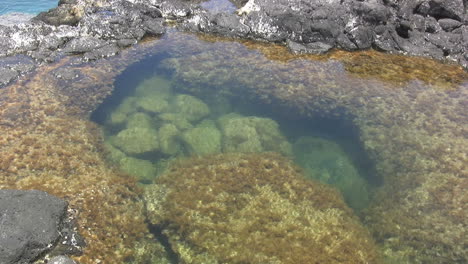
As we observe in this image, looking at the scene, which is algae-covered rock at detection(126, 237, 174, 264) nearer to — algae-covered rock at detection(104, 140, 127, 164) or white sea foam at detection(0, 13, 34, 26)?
algae-covered rock at detection(104, 140, 127, 164)

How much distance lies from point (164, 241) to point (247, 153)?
408 cm

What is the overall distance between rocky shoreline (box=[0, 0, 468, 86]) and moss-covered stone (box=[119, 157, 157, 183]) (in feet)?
23.4

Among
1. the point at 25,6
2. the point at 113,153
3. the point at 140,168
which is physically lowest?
the point at 140,168

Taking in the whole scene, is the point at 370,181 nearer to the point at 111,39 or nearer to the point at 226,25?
the point at 226,25

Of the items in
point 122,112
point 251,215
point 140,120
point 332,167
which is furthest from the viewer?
point 122,112

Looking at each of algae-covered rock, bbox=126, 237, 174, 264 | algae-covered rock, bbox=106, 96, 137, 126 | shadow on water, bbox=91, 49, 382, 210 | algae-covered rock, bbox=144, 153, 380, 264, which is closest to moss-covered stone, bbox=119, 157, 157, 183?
shadow on water, bbox=91, 49, 382, 210

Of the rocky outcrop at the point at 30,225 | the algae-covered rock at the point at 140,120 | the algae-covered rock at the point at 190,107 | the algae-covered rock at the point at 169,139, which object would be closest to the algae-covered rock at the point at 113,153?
the algae-covered rock at the point at 140,120

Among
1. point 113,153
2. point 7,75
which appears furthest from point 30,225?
point 7,75

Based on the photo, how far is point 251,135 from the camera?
12.1 meters

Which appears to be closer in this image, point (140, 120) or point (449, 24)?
point (140, 120)

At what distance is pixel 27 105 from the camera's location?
12.2 meters

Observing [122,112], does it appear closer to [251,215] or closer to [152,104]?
[152,104]

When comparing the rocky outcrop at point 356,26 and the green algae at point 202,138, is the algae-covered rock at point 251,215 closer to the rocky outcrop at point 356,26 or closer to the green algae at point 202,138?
the green algae at point 202,138

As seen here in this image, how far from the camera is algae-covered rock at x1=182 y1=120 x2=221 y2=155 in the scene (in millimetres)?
11508
